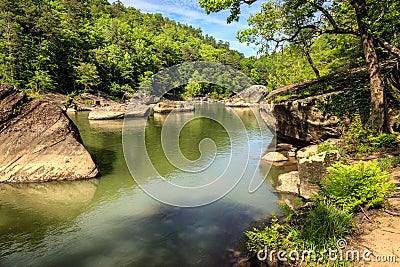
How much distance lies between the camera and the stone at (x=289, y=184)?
38.8 feet

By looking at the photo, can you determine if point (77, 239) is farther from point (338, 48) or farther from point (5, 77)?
point (5, 77)

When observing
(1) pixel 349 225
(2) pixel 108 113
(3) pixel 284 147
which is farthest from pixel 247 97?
(1) pixel 349 225

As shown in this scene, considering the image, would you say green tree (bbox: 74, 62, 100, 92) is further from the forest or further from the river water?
the river water

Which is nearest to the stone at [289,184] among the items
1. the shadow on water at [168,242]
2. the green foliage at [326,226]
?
the shadow on water at [168,242]

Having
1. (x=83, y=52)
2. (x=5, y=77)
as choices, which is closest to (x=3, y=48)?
(x=5, y=77)

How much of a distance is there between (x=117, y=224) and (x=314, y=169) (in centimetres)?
731

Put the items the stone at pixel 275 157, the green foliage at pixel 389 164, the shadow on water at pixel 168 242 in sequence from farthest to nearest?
the stone at pixel 275 157 → the green foliage at pixel 389 164 → the shadow on water at pixel 168 242

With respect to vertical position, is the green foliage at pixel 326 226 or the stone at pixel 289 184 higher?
the green foliage at pixel 326 226

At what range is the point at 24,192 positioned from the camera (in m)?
12.0

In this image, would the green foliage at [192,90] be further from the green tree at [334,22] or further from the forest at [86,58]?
the green tree at [334,22]

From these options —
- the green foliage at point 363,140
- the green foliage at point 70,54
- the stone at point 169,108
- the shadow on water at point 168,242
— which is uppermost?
the green foliage at point 70,54

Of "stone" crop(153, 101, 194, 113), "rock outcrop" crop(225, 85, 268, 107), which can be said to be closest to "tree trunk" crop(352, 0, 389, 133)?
"stone" crop(153, 101, 194, 113)
